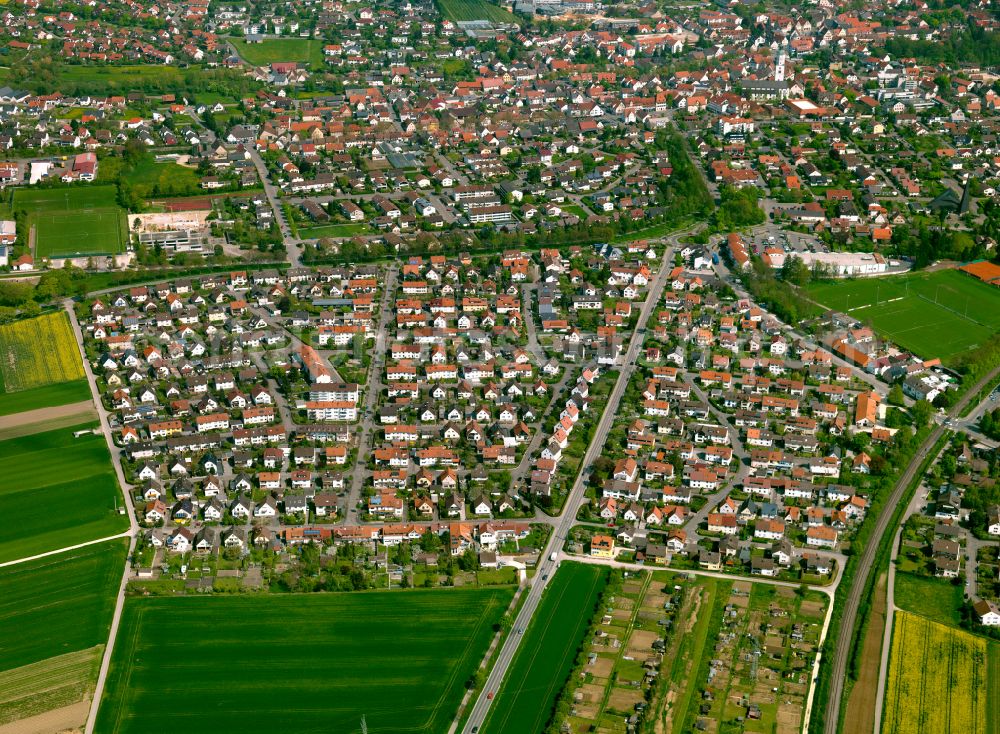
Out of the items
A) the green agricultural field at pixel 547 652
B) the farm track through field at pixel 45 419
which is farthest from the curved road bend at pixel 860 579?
the farm track through field at pixel 45 419

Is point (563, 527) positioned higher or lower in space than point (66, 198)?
higher

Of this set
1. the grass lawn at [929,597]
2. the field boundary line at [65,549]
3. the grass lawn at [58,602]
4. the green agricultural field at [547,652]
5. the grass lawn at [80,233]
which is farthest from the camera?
the grass lawn at [80,233]

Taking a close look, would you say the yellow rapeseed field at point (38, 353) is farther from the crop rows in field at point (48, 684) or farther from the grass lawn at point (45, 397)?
→ the crop rows in field at point (48, 684)

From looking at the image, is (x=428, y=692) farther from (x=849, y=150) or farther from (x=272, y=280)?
(x=849, y=150)

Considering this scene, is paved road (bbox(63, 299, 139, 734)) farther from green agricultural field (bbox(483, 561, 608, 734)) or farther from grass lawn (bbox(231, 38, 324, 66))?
grass lawn (bbox(231, 38, 324, 66))

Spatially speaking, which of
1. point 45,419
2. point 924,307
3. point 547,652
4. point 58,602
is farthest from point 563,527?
point 924,307

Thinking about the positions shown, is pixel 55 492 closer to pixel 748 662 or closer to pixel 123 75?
pixel 748 662
